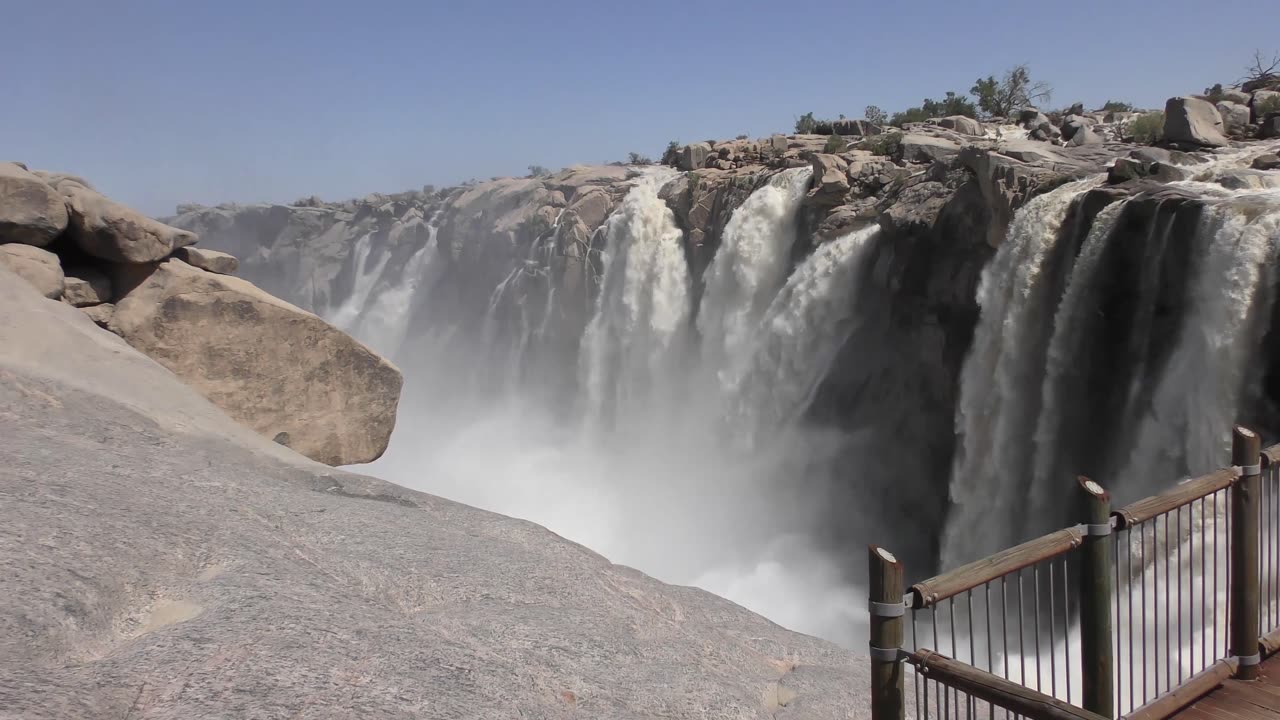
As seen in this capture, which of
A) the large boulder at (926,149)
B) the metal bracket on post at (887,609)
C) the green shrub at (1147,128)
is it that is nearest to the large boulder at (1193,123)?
the green shrub at (1147,128)

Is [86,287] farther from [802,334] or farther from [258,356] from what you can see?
[802,334]

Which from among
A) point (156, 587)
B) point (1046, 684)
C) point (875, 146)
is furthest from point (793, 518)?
point (156, 587)

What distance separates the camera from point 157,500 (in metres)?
4.19

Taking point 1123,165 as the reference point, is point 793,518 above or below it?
below

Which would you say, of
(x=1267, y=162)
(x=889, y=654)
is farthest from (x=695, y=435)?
(x=889, y=654)

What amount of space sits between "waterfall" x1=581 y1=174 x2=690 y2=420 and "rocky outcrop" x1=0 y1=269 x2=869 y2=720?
16613mm

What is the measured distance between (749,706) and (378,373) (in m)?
5.28

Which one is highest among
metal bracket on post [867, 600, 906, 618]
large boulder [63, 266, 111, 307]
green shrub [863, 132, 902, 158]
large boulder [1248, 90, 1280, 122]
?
green shrub [863, 132, 902, 158]

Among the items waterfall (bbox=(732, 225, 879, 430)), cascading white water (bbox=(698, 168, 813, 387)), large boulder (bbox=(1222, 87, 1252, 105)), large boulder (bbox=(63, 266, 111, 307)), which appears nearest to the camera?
large boulder (bbox=(63, 266, 111, 307))

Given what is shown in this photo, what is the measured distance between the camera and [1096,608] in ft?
11.7

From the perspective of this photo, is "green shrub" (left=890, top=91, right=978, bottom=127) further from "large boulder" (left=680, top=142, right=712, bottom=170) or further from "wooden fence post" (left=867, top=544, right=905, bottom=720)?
"wooden fence post" (left=867, top=544, right=905, bottom=720)

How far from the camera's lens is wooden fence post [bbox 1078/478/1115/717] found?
3492mm

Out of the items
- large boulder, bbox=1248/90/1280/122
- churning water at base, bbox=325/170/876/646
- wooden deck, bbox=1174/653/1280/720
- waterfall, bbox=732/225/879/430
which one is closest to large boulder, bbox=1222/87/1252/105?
large boulder, bbox=1248/90/1280/122

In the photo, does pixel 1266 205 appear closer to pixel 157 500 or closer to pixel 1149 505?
pixel 1149 505
